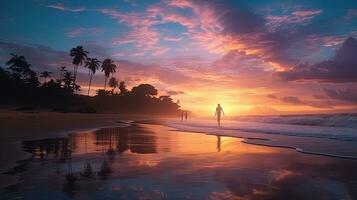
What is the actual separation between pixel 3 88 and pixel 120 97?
2021 inches

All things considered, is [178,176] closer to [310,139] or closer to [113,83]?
[310,139]

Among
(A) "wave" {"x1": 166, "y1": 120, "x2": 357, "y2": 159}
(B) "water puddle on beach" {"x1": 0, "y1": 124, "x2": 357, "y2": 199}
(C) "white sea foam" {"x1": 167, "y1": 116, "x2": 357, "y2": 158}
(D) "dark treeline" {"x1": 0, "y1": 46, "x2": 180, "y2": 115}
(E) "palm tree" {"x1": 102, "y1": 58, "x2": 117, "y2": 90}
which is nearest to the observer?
(B) "water puddle on beach" {"x1": 0, "y1": 124, "x2": 357, "y2": 199}

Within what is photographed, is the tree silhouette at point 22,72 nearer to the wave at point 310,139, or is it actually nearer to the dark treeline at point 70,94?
the dark treeline at point 70,94

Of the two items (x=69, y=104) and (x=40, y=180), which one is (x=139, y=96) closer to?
(x=69, y=104)

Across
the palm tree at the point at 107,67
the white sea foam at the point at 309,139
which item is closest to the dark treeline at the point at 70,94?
the palm tree at the point at 107,67

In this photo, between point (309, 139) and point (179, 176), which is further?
point (309, 139)

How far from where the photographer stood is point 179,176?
30.5ft

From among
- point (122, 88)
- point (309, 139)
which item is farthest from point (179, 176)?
point (122, 88)

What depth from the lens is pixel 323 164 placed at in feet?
38.5

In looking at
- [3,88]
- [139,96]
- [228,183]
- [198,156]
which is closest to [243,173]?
[228,183]

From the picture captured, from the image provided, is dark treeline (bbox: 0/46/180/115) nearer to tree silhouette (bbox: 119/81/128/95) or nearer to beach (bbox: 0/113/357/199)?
tree silhouette (bbox: 119/81/128/95)

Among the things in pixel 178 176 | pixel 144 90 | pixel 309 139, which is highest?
pixel 144 90

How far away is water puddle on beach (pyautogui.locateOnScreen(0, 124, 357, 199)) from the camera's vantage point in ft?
24.0

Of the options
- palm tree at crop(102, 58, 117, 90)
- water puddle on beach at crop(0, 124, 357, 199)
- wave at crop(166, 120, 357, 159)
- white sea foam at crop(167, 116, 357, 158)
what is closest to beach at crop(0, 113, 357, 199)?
water puddle on beach at crop(0, 124, 357, 199)
